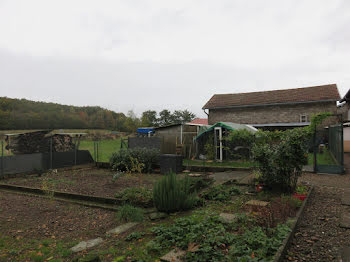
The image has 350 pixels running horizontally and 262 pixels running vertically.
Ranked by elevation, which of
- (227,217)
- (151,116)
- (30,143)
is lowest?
(227,217)

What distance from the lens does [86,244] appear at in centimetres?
368

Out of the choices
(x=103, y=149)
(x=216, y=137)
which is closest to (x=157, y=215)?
(x=216, y=137)

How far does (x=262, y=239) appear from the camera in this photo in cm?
333

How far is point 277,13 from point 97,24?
280 inches

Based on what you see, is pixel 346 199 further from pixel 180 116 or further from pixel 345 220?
pixel 180 116

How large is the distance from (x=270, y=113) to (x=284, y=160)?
63.9ft

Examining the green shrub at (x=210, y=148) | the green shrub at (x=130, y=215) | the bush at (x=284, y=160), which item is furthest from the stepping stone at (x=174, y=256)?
the green shrub at (x=210, y=148)

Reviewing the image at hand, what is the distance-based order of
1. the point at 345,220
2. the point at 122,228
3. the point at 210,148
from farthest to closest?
1. the point at 210,148
2. the point at 345,220
3. the point at 122,228

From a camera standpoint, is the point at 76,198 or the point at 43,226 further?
the point at 76,198

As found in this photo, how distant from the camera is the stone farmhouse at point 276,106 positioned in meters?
22.2

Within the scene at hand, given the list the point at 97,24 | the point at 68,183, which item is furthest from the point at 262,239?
the point at 97,24

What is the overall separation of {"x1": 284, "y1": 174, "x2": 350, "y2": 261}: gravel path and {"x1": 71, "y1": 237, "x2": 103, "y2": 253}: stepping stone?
2779 millimetres

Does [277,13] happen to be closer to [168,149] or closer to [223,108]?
[168,149]

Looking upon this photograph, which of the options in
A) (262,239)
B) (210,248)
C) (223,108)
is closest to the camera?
(210,248)
